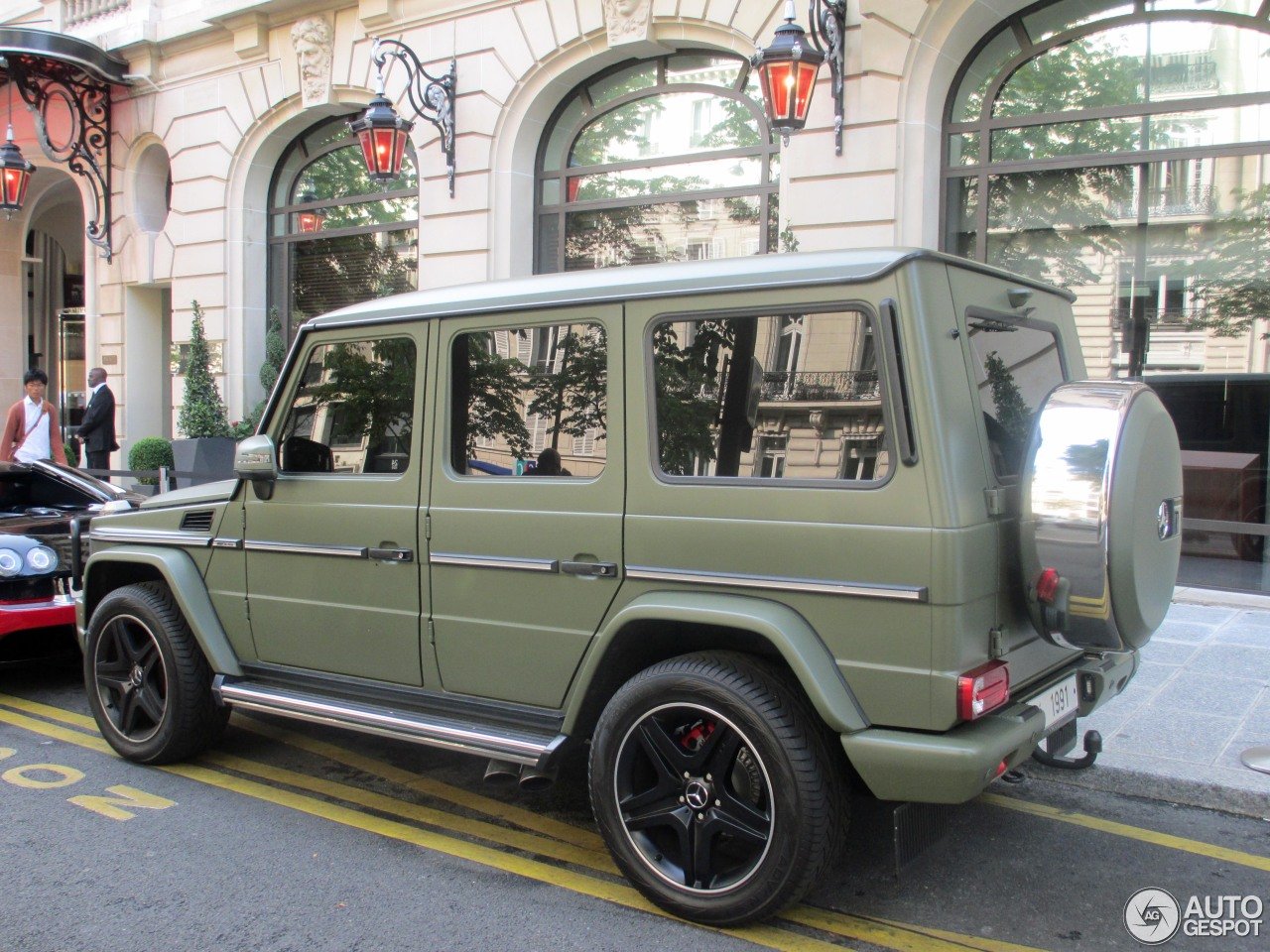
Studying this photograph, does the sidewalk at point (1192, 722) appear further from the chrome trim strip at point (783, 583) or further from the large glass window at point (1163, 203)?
the chrome trim strip at point (783, 583)

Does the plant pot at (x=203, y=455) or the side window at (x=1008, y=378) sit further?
the plant pot at (x=203, y=455)

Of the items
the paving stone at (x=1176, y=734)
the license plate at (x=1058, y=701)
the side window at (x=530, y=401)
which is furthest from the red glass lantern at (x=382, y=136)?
the license plate at (x=1058, y=701)

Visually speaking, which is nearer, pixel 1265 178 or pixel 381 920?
pixel 381 920

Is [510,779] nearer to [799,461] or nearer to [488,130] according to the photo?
[799,461]

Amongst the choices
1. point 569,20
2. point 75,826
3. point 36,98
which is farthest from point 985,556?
point 36,98

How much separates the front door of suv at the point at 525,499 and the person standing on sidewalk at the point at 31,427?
8533 millimetres

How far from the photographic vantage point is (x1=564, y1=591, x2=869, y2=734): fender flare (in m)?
3.28

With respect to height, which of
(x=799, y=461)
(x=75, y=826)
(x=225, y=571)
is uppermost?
(x=799, y=461)

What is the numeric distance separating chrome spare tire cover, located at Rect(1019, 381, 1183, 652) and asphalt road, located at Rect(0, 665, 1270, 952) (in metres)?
0.84

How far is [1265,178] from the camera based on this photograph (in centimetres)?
870

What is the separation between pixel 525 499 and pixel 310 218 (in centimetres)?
1239

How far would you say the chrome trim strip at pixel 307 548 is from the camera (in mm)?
4406

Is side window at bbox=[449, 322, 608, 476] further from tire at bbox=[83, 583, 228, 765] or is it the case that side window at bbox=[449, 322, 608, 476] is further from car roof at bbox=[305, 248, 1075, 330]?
tire at bbox=[83, 583, 228, 765]

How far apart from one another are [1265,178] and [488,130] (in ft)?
25.1
